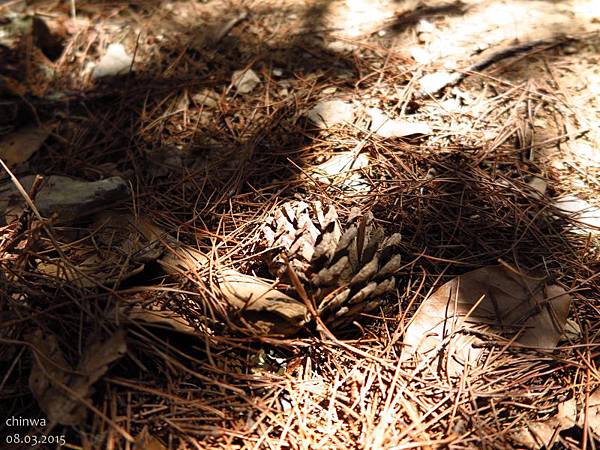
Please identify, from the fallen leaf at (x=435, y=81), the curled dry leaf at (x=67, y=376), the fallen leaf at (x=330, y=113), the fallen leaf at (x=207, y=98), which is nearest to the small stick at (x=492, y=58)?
the fallen leaf at (x=435, y=81)

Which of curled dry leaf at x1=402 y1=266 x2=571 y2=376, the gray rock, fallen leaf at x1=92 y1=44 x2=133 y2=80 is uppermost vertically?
fallen leaf at x1=92 y1=44 x2=133 y2=80

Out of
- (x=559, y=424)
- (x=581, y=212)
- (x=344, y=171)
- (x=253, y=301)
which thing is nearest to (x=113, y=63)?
(x=344, y=171)

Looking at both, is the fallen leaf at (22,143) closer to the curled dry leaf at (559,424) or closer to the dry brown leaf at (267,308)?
the dry brown leaf at (267,308)

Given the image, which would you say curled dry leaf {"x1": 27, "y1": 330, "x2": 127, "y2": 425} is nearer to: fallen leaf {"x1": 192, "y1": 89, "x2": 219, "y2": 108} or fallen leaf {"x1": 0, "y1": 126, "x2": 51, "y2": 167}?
fallen leaf {"x1": 0, "y1": 126, "x2": 51, "y2": 167}

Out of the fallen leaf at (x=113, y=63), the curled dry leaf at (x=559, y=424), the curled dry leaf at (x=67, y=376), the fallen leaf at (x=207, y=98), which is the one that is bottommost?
the curled dry leaf at (x=559, y=424)

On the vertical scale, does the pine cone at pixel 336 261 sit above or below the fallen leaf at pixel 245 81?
below

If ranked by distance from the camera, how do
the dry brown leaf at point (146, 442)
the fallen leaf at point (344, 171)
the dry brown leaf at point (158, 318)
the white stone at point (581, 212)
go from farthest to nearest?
the fallen leaf at point (344, 171) → the white stone at point (581, 212) → the dry brown leaf at point (158, 318) → the dry brown leaf at point (146, 442)

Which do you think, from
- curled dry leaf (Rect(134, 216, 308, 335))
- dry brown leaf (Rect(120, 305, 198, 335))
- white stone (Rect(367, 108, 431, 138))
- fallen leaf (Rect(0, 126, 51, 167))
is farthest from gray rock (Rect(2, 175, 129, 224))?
white stone (Rect(367, 108, 431, 138))
